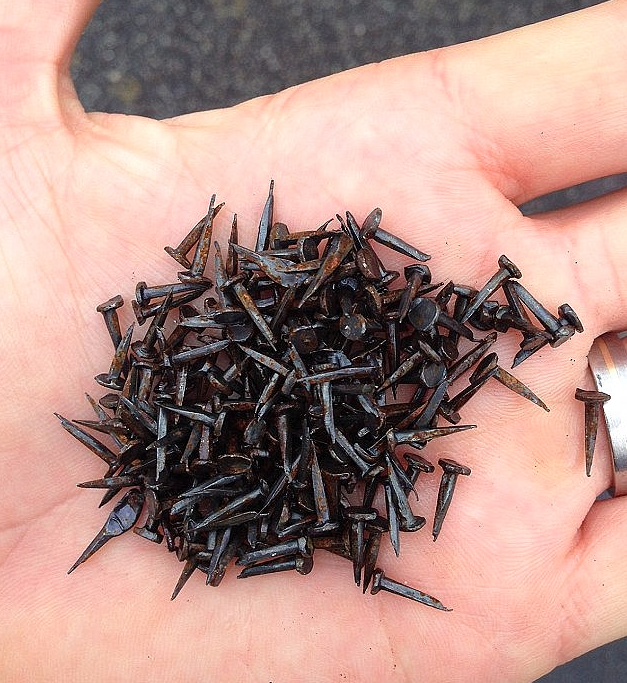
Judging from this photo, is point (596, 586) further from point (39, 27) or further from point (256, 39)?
point (256, 39)

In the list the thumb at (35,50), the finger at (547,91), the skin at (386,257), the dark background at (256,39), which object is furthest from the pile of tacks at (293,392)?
the dark background at (256,39)

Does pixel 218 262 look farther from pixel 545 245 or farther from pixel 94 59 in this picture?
pixel 94 59

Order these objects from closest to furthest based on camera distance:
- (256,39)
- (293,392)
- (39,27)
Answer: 1. (293,392)
2. (39,27)
3. (256,39)

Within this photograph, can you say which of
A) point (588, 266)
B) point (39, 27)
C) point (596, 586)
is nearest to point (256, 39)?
point (39, 27)

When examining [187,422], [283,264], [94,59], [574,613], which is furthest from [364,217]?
[94,59]

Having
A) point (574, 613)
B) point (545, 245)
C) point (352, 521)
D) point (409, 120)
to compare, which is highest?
point (409, 120)

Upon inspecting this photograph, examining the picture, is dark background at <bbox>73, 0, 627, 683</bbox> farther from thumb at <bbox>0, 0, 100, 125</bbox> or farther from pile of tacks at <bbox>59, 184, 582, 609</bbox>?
pile of tacks at <bbox>59, 184, 582, 609</bbox>

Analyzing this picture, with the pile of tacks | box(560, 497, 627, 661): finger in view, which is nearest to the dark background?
the pile of tacks
